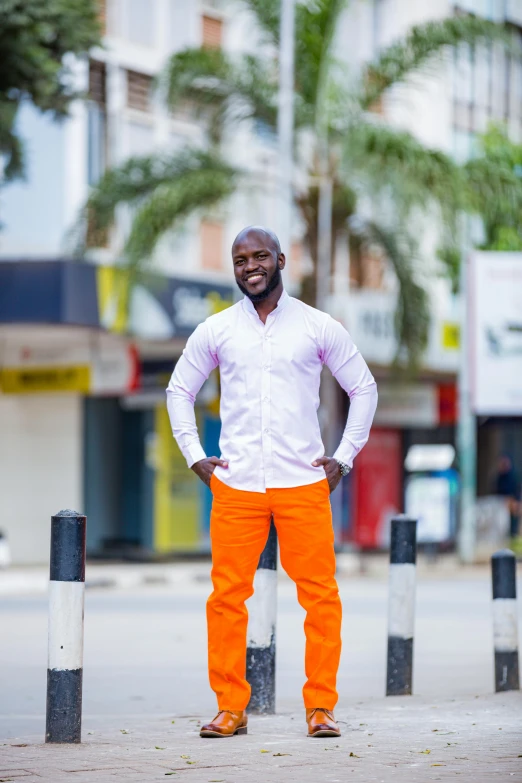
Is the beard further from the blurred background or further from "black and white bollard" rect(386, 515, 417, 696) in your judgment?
the blurred background

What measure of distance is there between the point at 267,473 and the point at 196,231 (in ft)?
57.8

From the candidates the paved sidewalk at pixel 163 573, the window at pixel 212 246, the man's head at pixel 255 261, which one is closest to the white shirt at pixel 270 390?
the man's head at pixel 255 261

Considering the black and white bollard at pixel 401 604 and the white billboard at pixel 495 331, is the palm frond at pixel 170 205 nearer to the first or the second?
the white billboard at pixel 495 331

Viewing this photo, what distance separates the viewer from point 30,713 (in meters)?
7.88

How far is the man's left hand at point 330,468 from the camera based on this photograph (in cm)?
604

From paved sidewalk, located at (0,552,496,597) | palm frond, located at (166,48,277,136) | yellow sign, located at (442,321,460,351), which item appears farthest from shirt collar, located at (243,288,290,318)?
yellow sign, located at (442,321,460,351)

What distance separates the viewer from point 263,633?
6.87 m

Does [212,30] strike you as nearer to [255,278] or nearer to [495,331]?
[495,331]

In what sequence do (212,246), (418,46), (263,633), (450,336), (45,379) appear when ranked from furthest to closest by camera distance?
(450,336) → (212,246) → (45,379) → (418,46) → (263,633)

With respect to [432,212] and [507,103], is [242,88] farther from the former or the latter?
[507,103]

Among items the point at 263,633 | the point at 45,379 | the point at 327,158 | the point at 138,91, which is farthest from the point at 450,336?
the point at 263,633

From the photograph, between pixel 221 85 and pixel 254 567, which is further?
pixel 221 85

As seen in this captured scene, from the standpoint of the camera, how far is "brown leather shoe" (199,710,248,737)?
6020 mm

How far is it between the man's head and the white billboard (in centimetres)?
1901
